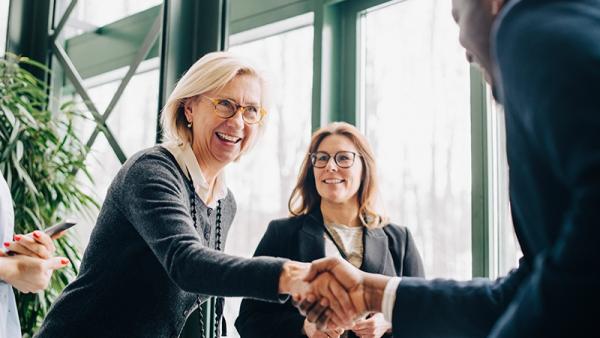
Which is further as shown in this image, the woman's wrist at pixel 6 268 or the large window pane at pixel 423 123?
the large window pane at pixel 423 123

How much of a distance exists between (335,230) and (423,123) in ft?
2.20

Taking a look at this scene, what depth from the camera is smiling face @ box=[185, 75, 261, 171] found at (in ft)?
6.28

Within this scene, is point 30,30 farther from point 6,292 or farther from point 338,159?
point 6,292

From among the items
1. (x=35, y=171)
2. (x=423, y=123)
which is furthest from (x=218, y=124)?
(x=35, y=171)

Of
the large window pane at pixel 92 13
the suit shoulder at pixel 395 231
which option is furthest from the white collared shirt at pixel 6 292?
the large window pane at pixel 92 13

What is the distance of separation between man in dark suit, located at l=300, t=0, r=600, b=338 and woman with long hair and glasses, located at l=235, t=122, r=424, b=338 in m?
1.46

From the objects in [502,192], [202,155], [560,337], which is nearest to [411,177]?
[502,192]

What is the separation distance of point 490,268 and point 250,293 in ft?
4.58

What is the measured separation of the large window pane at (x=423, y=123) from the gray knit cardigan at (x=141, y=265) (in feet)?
4.46

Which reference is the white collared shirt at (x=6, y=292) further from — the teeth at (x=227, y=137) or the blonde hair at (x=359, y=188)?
the blonde hair at (x=359, y=188)

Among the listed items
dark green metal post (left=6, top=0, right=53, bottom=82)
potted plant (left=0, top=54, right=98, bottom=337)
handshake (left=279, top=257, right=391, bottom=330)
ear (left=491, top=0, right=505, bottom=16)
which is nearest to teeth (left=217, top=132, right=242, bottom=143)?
handshake (left=279, top=257, right=391, bottom=330)

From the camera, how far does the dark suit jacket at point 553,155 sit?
0.72m

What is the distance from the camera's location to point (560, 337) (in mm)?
727

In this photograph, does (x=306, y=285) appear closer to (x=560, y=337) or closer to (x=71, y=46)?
(x=560, y=337)
